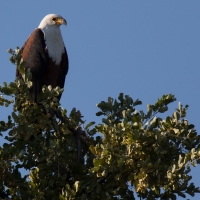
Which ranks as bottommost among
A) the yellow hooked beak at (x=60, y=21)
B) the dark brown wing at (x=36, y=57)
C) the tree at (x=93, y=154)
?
the tree at (x=93, y=154)

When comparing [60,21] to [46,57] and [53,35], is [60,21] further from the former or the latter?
[46,57]

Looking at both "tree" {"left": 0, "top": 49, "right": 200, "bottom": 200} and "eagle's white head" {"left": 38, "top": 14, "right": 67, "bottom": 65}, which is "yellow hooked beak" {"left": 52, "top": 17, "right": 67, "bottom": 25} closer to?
"eagle's white head" {"left": 38, "top": 14, "right": 67, "bottom": 65}

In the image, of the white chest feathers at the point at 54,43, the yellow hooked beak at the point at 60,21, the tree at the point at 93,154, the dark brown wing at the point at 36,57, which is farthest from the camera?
the yellow hooked beak at the point at 60,21

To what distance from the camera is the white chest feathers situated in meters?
8.14

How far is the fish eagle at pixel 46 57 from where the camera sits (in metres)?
7.91

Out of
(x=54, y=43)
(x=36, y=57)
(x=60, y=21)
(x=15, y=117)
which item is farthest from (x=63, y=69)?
(x=15, y=117)

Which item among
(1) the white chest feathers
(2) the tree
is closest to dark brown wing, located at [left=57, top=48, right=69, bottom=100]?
(1) the white chest feathers

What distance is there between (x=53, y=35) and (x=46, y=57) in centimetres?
56

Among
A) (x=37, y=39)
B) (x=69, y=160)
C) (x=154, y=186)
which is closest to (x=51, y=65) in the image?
(x=37, y=39)

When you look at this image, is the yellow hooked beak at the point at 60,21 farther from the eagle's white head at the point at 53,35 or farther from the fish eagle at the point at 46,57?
the fish eagle at the point at 46,57

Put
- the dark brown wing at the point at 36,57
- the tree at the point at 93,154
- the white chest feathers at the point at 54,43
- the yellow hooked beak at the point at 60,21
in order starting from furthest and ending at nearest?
the yellow hooked beak at the point at 60,21 → the white chest feathers at the point at 54,43 → the dark brown wing at the point at 36,57 → the tree at the point at 93,154

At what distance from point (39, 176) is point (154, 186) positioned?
94 cm

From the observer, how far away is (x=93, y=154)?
16.4 feet

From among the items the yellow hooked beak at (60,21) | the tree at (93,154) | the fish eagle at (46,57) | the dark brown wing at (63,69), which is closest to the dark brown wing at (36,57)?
the fish eagle at (46,57)
